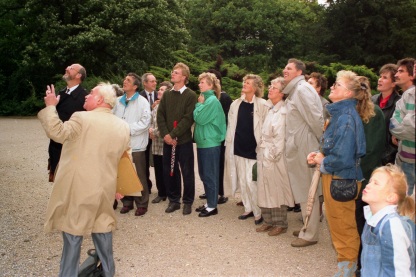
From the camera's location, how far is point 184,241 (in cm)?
566

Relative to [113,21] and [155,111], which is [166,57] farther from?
[155,111]

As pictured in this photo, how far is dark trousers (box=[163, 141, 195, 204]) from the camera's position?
6.87 m

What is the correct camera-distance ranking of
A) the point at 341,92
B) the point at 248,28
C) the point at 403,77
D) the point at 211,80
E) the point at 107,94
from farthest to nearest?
the point at 248,28, the point at 211,80, the point at 403,77, the point at 107,94, the point at 341,92

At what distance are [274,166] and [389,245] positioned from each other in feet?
10.8

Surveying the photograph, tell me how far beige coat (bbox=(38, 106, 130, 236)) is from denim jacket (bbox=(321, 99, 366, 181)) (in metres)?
1.90

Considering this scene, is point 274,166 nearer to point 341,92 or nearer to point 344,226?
point 344,226

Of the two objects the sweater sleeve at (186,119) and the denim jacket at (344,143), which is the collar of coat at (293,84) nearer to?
the denim jacket at (344,143)

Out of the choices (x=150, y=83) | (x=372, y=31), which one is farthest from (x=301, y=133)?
(x=372, y=31)

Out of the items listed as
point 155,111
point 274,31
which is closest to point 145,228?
point 155,111

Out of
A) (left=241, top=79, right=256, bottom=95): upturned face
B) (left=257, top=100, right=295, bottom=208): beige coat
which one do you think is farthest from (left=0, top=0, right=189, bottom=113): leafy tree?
(left=257, top=100, right=295, bottom=208): beige coat

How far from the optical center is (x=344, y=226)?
13.7ft

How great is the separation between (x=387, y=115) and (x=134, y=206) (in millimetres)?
4040

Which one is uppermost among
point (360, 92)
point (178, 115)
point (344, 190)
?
point (360, 92)

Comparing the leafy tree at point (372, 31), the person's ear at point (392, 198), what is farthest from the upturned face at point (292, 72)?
the leafy tree at point (372, 31)
